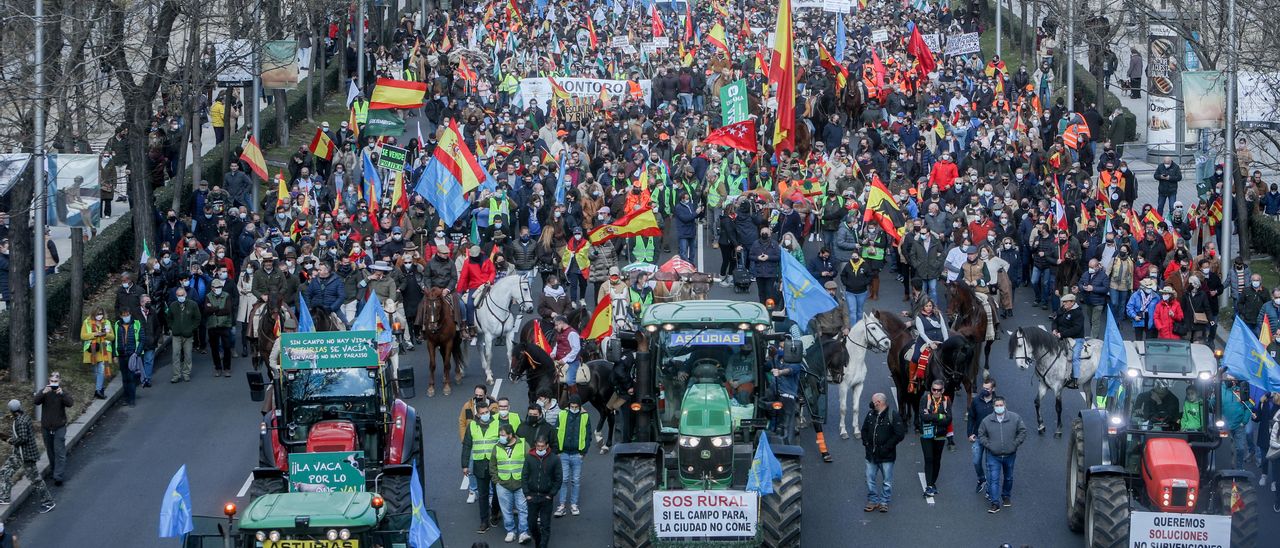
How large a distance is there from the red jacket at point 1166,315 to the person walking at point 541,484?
487 inches

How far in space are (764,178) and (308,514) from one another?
81.2 ft

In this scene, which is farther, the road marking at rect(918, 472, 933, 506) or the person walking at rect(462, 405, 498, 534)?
the road marking at rect(918, 472, 933, 506)

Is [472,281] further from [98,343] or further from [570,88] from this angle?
[570,88]

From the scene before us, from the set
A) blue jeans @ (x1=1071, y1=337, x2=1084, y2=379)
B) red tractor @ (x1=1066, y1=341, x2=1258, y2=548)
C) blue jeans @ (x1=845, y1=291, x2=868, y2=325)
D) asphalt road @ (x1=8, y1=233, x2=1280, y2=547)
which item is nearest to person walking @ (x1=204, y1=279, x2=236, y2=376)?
asphalt road @ (x1=8, y1=233, x2=1280, y2=547)

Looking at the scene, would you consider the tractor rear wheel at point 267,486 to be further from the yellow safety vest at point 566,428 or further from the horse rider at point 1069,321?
the horse rider at point 1069,321

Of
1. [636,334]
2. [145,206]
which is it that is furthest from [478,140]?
[636,334]

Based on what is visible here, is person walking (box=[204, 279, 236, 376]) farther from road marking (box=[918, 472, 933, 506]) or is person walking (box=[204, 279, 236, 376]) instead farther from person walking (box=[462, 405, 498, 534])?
road marking (box=[918, 472, 933, 506])

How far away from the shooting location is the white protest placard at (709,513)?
19.5m

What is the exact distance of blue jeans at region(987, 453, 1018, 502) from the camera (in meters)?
22.8

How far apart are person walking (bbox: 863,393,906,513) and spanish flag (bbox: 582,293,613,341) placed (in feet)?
16.9

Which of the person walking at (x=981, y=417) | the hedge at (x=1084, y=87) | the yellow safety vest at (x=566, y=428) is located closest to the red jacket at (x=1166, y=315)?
the person walking at (x=981, y=417)

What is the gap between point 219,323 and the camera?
98.1ft

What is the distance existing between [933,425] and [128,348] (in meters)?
12.3

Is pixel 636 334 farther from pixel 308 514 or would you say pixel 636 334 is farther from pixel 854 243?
pixel 854 243
